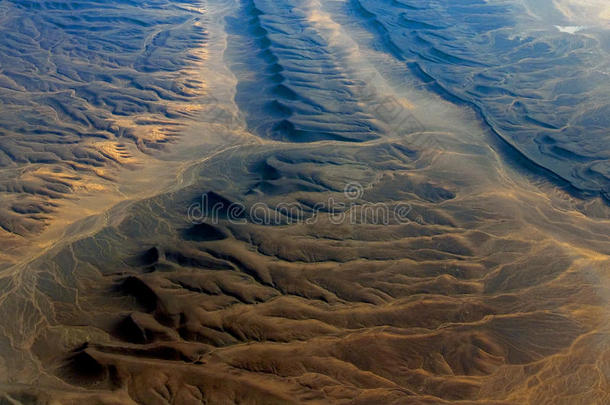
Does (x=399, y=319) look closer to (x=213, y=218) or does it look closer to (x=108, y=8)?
(x=213, y=218)

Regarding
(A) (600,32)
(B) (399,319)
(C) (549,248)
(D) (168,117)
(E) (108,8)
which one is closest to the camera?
(B) (399,319)

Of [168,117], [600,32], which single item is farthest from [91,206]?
[600,32]

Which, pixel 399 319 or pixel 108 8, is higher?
pixel 108 8

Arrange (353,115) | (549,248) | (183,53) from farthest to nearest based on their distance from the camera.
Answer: (183,53)
(353,115)
(549,248)

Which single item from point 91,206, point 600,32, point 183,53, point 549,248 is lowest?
point 91,206

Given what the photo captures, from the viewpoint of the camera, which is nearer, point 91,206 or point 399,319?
point 399,319

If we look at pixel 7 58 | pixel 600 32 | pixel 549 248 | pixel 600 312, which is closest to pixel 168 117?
pixel 7 58

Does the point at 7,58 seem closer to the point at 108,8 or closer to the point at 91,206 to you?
the point at 108,8
